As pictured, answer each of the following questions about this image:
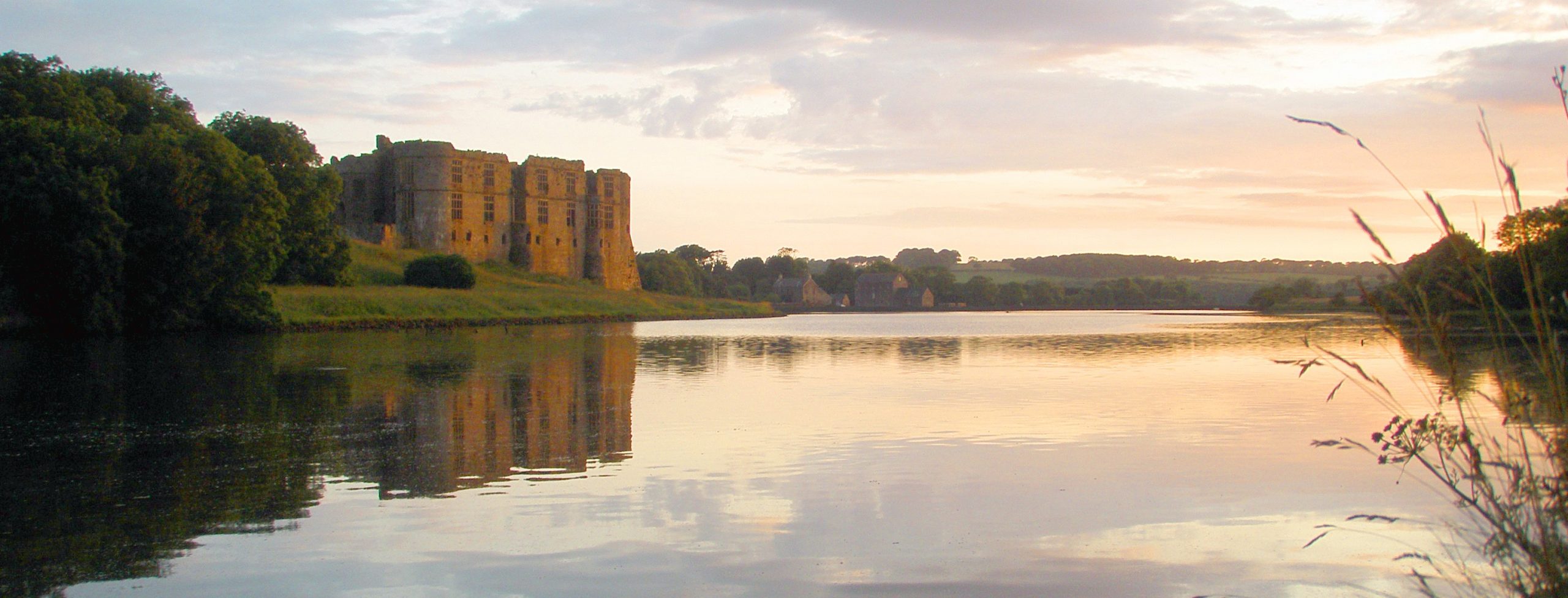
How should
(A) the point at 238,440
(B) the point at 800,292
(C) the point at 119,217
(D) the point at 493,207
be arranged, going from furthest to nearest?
(B) the point at 800,292 → (D) the point at 493,207 → (C) the point at 119,217 → (A) the point at 238,440

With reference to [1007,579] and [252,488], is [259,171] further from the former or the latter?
[1007,579]

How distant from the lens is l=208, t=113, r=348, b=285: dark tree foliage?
4734 centimetres

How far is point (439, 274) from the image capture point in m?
56.9

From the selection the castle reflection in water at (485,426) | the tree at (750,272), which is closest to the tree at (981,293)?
the tree at (750,272)

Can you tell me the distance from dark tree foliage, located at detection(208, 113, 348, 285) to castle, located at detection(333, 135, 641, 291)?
43.7 feet

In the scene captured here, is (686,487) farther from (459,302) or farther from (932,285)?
(932,285)

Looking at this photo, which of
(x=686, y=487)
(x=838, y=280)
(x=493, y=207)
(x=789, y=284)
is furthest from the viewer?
(x=838, y=280)

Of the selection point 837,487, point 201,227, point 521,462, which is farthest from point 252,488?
point 201,227

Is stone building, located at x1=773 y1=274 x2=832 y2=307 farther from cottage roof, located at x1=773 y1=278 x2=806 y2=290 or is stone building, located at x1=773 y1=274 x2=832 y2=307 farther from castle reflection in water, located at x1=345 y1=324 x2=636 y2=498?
castle reflection in water, located at x1=345 y1=324 x2=636 y2=498

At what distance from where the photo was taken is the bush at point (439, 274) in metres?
56.7

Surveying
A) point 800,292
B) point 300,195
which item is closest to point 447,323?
point 300,195

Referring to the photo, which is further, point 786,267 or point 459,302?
point 786,267

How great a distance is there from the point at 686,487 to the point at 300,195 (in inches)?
1707

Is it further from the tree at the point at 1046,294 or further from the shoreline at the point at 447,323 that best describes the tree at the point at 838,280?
the shoreline at the point at 447,323
